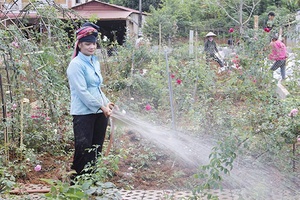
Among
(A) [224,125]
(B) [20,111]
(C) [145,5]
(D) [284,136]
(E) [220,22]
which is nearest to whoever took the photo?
(D) [284,136]

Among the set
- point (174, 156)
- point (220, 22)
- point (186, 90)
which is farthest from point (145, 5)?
point (174, 156)

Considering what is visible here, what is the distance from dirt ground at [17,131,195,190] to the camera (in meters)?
4.83

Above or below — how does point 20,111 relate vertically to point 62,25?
below

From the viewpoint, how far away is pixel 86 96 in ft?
13.8

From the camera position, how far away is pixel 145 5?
114ft

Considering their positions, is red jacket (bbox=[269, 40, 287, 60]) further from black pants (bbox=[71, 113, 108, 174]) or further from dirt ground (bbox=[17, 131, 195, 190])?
black pants (bbox=[71, 113, 108, 174])

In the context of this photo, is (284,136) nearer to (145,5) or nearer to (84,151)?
(84,151)

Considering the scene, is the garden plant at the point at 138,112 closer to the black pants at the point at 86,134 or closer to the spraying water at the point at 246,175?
the spraying water at the point at 246,175

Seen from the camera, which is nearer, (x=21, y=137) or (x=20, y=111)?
(x=21, y=137)

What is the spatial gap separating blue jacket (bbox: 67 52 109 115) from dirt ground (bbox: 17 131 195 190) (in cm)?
59

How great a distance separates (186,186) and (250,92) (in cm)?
325

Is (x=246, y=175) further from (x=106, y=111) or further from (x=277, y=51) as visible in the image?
(x=277, y=51)

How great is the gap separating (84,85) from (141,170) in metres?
1.39

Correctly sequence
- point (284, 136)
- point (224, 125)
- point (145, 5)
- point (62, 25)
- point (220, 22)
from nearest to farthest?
point (284, 136)
point (224, 125)
point (62, 25)
point (220, 22)
point (145, 5)
